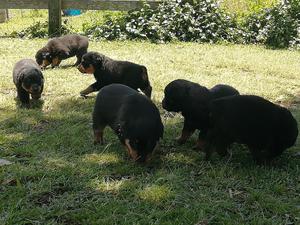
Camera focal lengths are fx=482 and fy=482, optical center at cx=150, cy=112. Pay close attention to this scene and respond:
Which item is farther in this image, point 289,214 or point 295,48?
point 295,48

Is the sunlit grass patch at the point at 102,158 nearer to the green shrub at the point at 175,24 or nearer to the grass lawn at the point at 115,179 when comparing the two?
the grass lawn at the point at 115,179

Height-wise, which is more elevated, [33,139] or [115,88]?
[115,88]

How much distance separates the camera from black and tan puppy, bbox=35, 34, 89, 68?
10844 mm

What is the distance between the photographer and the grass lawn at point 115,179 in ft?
14.6

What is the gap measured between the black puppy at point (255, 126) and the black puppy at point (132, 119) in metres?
0.74

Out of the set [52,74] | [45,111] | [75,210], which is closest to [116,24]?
[52,74]

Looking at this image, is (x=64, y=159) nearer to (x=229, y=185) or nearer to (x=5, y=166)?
(x=5, y=166)

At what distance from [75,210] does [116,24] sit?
10.8 m

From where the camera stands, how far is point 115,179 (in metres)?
5.24

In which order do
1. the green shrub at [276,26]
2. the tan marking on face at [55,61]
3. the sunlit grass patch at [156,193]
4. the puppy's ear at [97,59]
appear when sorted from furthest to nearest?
the green shrub at [276,26], the tan marking on face at [55,61], the puppy's ear at [97,59], the sunlit grass patch at [156,193]

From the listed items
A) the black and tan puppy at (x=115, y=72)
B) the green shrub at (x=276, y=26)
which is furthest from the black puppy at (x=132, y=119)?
the green shrub at (x=276, y=26)

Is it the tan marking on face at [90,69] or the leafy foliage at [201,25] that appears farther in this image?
the leafy foliage at [201,25]

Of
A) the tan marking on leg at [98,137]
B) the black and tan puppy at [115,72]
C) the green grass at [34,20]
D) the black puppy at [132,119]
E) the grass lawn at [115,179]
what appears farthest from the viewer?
the green grass at [34,20]

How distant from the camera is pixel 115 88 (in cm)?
627
